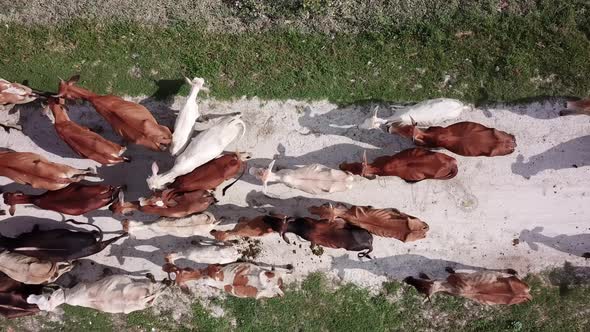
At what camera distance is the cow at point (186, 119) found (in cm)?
991

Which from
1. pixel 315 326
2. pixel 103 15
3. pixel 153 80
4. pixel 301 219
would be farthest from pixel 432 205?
pixel 103 15

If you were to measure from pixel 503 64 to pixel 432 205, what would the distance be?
3.03 m

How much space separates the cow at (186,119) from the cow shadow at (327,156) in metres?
1.40

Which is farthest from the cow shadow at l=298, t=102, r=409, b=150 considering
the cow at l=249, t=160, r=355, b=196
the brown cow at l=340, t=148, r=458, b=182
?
the cow at l=249, t=160, r=355, b=196

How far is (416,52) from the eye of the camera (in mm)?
10594

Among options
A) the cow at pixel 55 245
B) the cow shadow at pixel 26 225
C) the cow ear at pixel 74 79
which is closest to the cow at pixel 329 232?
the cow at pixel 55 245

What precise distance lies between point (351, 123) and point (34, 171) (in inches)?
234

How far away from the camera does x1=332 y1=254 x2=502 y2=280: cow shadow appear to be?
423 inches

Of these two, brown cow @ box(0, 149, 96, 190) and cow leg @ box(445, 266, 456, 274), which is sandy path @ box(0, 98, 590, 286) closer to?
cow leg @ box(445, 266, 456, 274)

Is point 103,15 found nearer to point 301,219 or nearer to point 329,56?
point 329,56

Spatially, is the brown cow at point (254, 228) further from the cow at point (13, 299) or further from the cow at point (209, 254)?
the cow at point (13, 299)

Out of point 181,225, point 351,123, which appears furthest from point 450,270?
point 181,225

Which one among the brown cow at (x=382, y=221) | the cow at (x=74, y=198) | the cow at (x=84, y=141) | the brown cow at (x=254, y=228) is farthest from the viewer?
the brown cow at (x=254, y=228)

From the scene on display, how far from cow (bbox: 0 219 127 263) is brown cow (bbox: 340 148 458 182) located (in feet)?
17.5
